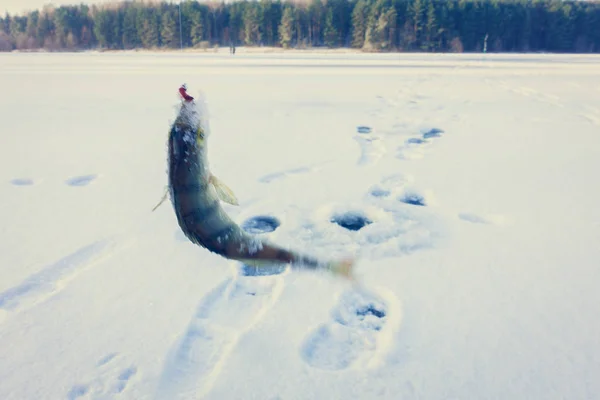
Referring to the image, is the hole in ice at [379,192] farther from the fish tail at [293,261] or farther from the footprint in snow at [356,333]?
the footprint in snow at [356,333]

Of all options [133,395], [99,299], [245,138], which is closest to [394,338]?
[133,395]

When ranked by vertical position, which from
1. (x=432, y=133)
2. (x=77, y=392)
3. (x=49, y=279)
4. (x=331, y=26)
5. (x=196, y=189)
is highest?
(x=331, y=26)

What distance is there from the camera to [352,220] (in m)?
2.84

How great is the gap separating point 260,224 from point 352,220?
0.65 metres

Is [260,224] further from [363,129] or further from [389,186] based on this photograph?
[363,129]

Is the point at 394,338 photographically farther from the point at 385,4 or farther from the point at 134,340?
the point at 385,4

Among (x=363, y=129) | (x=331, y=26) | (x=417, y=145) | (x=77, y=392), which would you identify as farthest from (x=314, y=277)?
(x=331, y=26)

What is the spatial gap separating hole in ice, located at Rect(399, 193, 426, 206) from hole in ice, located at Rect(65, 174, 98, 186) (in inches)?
104

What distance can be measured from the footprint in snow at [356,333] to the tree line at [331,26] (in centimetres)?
4692

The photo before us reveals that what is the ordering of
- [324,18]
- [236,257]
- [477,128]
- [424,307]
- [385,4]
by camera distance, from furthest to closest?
A: [324,18] → [385,4] → [477,128] → [424,307] → [236,257]

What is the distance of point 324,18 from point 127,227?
54.7m

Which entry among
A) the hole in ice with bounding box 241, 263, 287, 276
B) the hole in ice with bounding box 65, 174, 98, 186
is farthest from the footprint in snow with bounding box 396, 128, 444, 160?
the hole in ice with bounding box 65, 174, 98, 186

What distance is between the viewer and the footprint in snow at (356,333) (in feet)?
5.30

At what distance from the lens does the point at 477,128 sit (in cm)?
564
